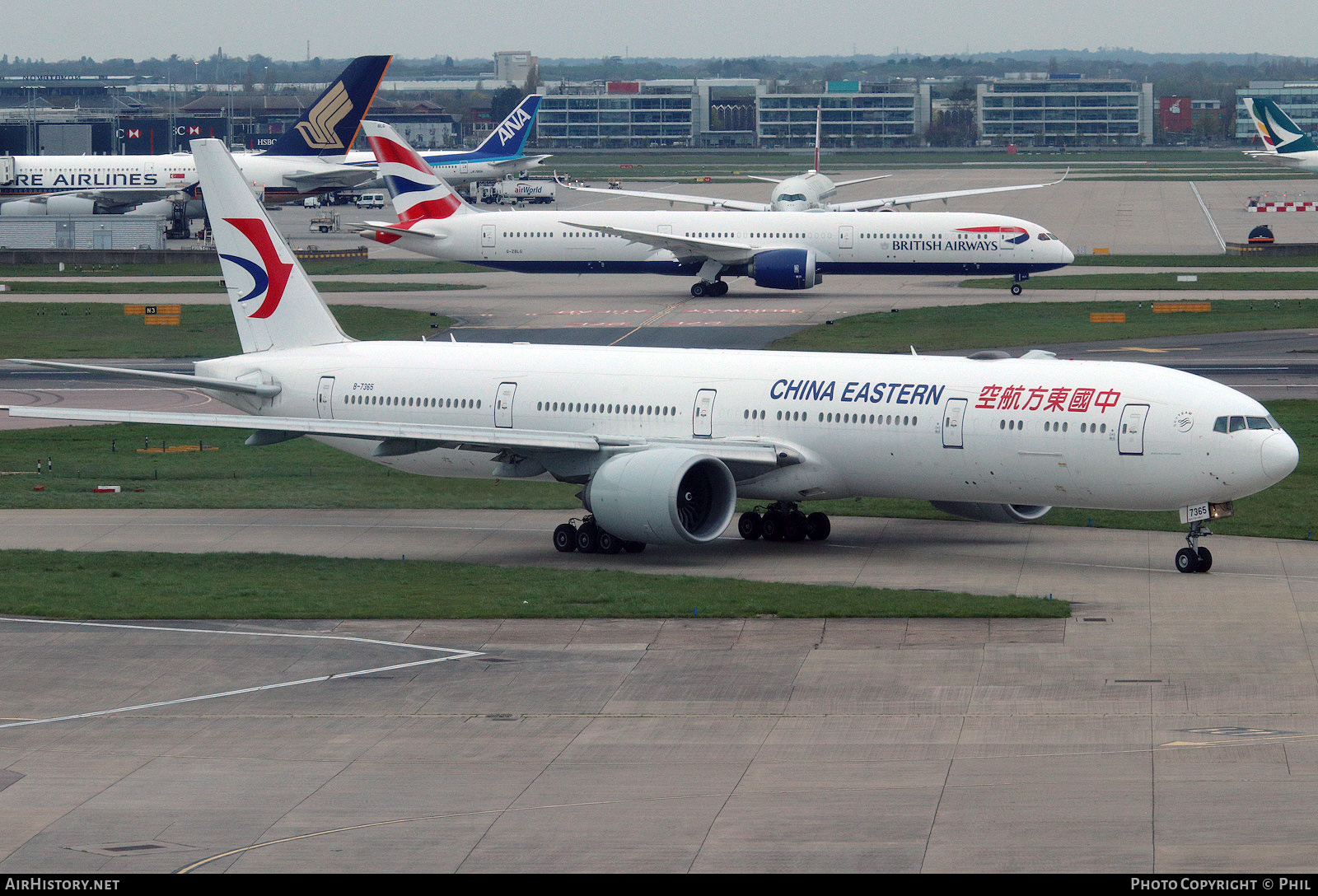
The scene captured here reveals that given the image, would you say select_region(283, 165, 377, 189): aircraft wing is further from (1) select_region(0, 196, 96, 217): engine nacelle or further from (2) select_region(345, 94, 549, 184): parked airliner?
(2) select_region(345, 94, 549, 184): parked airliner

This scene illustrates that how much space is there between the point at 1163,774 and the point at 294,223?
14039 cm

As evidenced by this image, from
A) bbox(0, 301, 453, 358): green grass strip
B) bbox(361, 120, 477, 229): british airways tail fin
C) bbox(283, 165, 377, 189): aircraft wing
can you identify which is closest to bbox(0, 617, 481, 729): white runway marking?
bbox(0, 301, 453, 358): green grass strip

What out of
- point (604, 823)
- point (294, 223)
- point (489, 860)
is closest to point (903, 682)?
point (604, 823)

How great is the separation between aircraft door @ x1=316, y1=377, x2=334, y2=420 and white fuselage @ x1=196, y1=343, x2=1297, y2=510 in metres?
0.04

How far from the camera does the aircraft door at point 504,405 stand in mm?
39750

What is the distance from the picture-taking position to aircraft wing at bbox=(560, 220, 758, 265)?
89812 mm

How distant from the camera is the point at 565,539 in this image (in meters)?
37.6

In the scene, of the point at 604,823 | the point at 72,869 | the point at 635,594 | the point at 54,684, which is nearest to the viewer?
the point at 72,869

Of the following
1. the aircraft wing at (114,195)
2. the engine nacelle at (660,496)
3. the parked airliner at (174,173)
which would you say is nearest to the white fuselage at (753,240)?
the parked airliner at (174,173)

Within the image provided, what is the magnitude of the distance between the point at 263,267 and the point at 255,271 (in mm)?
245

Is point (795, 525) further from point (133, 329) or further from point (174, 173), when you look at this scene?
point (174, 173)

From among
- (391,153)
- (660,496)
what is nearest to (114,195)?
(391,153)

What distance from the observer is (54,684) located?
26.5 m

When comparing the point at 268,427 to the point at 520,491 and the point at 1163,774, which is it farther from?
the point at 1163,774
